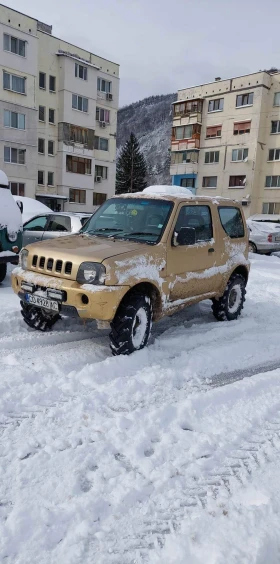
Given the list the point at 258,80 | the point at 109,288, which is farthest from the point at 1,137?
the point at 109,288

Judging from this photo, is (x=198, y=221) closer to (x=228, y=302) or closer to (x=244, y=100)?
(x=228, y=302)

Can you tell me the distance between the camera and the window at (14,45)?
2934 centimetres

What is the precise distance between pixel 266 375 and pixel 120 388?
1.64 metres

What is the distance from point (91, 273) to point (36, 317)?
1.49 m

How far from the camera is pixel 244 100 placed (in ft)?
124

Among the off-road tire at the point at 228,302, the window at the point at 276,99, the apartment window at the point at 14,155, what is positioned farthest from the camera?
the window at the point at 276,99

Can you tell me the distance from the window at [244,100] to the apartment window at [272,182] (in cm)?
718

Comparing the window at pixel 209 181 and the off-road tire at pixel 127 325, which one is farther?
the window at pixel 209 181

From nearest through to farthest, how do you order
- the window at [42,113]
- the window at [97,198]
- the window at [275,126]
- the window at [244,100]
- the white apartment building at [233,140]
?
1. the window at [42,113]
2. the window at [275,126]
3. the white apartment building at [233,140]
4. the window at [244,100]
5. the window at [97,198]

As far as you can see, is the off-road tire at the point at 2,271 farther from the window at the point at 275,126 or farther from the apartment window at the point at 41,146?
the window at the point at 275,126

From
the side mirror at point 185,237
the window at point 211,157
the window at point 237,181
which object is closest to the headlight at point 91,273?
the side mirror at point 185,237

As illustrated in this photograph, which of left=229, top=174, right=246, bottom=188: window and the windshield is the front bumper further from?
left=229, top=174, right=246, bottom=188: window

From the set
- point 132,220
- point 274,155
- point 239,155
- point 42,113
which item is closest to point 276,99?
point 274,155

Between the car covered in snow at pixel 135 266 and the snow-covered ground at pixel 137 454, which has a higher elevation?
the car covered in snow at pixel 135 266
